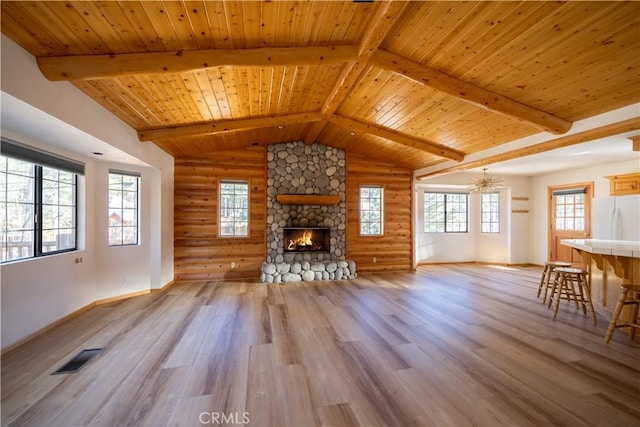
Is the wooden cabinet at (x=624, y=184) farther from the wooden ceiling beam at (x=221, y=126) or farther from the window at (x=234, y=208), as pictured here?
the window at (x=234, y=208)

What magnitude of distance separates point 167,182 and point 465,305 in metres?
5.86

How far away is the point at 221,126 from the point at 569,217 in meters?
8.72

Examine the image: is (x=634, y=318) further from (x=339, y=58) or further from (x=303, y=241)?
(x=303, y=241)

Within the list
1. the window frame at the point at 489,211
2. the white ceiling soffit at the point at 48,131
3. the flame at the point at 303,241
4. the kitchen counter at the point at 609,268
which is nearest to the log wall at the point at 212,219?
the flame at the point at 303,241

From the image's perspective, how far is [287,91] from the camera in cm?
365

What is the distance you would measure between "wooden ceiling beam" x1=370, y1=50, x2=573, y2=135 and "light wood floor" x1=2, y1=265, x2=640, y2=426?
261 cm

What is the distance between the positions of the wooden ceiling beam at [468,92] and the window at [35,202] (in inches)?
161

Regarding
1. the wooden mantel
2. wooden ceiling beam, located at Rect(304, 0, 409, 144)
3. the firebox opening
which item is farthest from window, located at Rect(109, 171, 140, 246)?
wooden ceiling beam, located at Rect(304, 0, 409, 144)

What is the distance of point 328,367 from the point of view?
2395 millimetres

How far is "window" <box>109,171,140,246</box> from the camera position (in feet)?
14.5

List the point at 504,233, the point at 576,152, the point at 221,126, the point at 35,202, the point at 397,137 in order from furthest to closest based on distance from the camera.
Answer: the point at 504,233, the point at 397,137, the point at 221,126, the point at 576,152, the point at 35,202

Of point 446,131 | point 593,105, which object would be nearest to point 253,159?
point 446,131

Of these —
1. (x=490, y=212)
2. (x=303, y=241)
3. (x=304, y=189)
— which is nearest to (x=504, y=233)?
(x=490, y=212)

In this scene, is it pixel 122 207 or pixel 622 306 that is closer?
pixel 622 306
